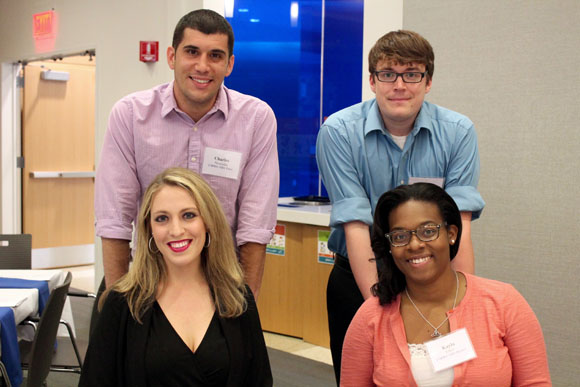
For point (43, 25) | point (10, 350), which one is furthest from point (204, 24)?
point (43, 25)

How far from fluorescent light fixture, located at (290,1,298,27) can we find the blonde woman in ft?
13.6

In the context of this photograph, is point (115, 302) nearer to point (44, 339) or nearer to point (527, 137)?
point (44, 339)

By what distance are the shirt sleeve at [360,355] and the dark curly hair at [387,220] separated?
7 cm

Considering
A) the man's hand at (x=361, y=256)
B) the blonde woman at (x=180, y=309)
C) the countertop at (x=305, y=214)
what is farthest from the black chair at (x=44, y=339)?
the countertop at (x=305, y=214)

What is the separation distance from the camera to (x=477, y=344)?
5.09ft

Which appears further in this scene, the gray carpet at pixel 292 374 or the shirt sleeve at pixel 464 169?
the gray carpet at pixel 292 374

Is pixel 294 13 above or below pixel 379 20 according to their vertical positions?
above

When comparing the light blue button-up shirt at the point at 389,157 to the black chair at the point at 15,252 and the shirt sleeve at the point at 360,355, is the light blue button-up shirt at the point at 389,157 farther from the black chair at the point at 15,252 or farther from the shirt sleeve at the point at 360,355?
the black chair at the point at 15,252

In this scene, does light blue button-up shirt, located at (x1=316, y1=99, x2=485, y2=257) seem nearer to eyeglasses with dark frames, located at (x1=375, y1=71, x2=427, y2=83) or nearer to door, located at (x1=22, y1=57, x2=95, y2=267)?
eyeglasses with dark frames, located at (x1=375, y1=71, x2=427, y2=83)

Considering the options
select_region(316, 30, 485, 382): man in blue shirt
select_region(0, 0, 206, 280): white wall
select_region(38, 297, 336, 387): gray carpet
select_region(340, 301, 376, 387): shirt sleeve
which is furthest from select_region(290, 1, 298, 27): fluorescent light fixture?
select_region(340, 301, 376, 387): shirt sleeve

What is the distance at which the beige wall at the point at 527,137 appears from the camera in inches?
119

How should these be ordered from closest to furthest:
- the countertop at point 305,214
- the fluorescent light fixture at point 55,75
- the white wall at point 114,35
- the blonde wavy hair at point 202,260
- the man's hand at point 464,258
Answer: the blonde wavy hair at point 202,260
the man's hand at point 464,258
the countertop at point 305,214
the white wall at point 114,35
the fluorescent light fixture at point 55,75

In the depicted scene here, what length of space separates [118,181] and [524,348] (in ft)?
3.97

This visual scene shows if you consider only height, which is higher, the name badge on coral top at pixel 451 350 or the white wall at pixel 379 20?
the white wall at pixel 379 20
